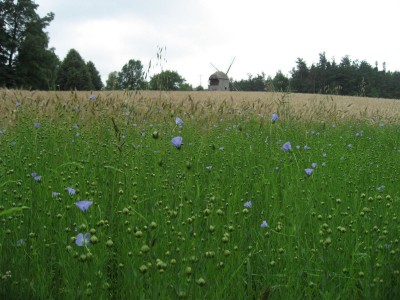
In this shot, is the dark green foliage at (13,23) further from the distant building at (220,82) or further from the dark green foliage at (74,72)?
the distant building at (220,82)

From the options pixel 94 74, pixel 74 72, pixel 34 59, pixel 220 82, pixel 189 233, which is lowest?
pixel 189 233

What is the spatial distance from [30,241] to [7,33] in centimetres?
4246

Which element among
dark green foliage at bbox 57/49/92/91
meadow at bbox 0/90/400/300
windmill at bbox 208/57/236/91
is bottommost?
meadow at bbox 0/90/400/300

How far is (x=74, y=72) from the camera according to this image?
49.5 metres

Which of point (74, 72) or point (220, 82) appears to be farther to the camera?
point (74, 72)

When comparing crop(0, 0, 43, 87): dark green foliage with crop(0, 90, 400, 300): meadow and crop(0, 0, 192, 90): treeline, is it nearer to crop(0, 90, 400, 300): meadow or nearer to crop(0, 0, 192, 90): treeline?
crop(0, 0, 192, 90): treeline

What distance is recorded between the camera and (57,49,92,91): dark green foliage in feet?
158

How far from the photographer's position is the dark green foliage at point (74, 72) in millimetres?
48250

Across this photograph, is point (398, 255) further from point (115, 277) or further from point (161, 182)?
point (161, 182)

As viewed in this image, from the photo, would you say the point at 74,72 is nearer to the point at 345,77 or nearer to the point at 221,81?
the point at 221,81

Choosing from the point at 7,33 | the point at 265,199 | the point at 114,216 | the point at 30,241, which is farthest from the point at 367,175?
the point at 7,33

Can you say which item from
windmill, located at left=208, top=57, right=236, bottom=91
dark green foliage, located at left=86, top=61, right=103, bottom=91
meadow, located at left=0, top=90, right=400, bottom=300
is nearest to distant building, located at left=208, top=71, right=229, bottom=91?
windmill, located at left=208, top=57, right=236, bottom=91

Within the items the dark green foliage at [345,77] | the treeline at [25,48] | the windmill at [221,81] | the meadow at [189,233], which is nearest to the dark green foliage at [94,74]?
the windmill at [221,81]

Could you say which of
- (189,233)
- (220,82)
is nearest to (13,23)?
(220,82)
